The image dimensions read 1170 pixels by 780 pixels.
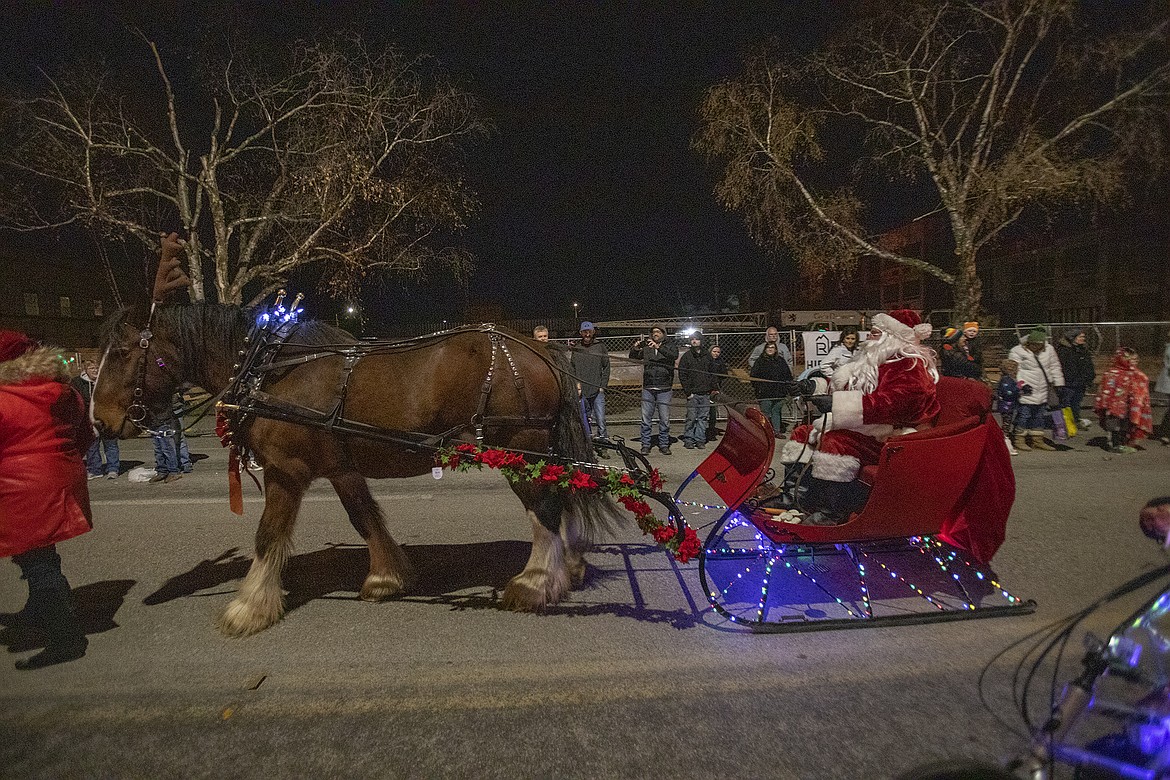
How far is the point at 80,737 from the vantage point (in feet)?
8.84

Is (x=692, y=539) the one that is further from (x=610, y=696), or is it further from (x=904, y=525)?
(x=904, y=525)

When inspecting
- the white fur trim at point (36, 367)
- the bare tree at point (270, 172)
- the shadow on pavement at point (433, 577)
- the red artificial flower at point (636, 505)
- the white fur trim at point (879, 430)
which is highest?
the bare tree at point (270, 172)

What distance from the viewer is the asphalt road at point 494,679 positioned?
8.20ft

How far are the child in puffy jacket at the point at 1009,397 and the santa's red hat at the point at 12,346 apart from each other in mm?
10533

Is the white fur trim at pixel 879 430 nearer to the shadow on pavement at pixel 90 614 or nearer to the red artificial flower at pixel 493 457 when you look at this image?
the red artificial flower at pixel 493 457

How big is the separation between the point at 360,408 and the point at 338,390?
18 cm

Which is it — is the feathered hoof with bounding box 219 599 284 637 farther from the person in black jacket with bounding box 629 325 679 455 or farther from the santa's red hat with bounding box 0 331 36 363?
the person in black jacket with bounding box 629 325 679 455

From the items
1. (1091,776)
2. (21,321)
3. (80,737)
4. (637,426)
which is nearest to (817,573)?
(1091,776)

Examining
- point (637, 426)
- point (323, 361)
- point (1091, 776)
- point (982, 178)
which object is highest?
point (982, 178)

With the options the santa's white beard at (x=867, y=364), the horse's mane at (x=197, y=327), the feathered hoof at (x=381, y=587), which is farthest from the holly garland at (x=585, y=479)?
the santa's white beard at (x=867, y=364)

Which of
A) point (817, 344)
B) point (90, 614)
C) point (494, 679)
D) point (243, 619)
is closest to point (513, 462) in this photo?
point (494, 679)

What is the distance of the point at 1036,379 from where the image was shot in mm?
8539

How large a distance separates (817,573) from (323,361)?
142 inches

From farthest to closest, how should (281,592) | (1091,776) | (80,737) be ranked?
(281,592)
(80,737)
(1091,776)
